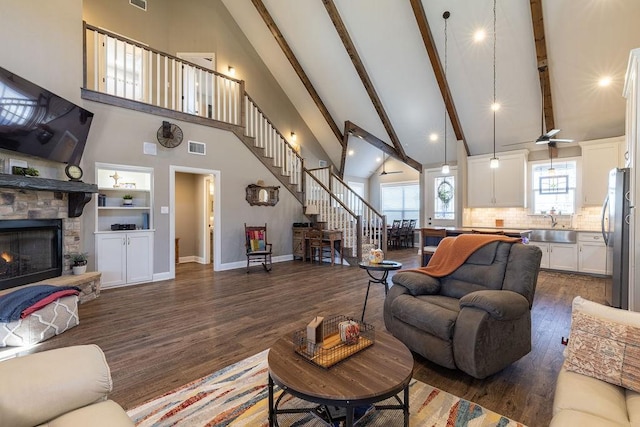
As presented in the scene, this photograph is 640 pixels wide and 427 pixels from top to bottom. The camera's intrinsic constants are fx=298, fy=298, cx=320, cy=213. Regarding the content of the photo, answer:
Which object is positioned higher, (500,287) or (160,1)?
(160,1)

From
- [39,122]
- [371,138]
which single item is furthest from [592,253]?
[39,122]

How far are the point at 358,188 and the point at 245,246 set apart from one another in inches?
244

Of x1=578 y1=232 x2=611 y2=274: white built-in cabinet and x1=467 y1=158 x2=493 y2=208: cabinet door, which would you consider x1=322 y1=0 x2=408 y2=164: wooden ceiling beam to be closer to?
x1=467 y1=158 x2=493 y2=208: cabinet door

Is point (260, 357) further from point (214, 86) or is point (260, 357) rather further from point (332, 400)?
point (214, 86)

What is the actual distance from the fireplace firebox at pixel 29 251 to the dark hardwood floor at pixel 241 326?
0.72 metres

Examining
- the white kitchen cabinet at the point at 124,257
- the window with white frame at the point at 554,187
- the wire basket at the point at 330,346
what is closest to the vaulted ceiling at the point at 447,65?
the window with white frame at the point at 554,187

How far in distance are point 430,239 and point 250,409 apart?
4939 millimetres

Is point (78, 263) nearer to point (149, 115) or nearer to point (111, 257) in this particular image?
point (111, 257)

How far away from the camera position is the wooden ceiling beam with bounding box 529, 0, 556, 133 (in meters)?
4.57

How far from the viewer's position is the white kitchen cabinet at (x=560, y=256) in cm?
592

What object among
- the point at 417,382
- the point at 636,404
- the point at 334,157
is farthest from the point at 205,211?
the point at 636,404

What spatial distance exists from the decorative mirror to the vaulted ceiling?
3.31m

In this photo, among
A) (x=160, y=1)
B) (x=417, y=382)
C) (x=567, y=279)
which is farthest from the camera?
(x=160, y=1)

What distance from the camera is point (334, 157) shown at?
1011 centimetres
